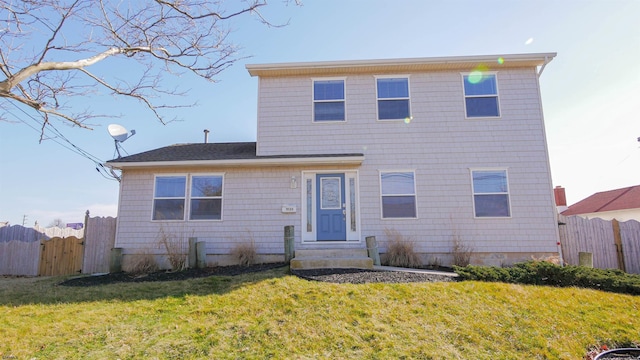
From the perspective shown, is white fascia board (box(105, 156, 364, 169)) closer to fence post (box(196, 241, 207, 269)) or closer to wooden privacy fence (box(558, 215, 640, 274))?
fence post (box(196, 241, 207, 269))

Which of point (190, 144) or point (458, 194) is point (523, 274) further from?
point (190, 144)

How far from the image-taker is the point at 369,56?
9.73 metres

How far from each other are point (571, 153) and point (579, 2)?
1040 centimetres

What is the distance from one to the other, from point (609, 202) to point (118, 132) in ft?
85.6

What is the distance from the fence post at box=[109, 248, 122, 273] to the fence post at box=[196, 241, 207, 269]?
222cm

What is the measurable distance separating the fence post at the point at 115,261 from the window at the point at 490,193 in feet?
31.9

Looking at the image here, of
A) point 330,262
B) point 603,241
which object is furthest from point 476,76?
point 330,262

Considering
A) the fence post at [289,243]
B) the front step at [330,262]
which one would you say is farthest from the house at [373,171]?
the front step at [330,262]

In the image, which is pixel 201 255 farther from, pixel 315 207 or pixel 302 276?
pixel 302 276

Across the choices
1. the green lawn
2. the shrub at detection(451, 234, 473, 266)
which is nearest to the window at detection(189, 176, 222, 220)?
the green lawn

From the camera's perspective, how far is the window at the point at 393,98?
978 centimetres

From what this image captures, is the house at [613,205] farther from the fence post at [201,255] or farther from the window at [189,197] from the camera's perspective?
the fence post at [201,255]

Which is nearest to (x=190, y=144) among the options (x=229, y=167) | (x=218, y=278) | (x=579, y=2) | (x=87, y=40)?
(x=229, y=167)

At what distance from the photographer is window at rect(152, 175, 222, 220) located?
9.53 m
